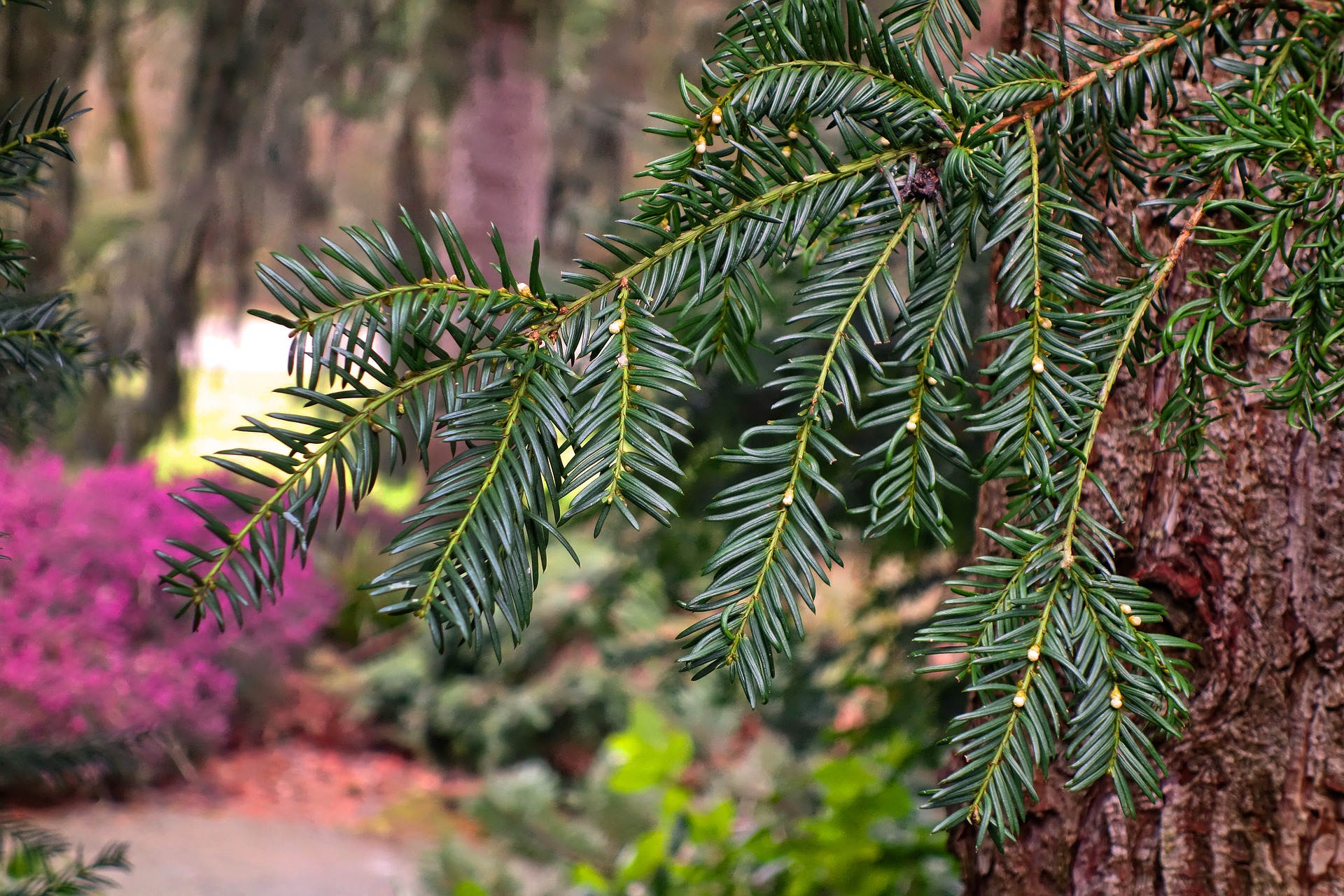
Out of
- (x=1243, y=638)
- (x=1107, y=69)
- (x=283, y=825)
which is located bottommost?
(x=283, y=825)

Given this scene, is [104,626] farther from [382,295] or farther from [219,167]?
[382,295]

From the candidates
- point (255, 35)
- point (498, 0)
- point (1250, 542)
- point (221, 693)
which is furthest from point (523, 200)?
point (1250, 542)

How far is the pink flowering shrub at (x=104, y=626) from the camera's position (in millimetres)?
3709

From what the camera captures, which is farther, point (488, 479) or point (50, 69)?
point (50, 69)

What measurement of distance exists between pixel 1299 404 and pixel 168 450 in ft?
31.4

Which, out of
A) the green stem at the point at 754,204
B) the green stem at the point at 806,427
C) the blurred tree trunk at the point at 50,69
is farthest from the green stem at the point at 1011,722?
the blurred tree trunk at the point at 50,69

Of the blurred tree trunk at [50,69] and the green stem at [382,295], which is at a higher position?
the blurred tree trunk at [50,69]

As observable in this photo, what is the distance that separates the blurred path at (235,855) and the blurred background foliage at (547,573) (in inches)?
10.2

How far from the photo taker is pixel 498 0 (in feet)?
15.7

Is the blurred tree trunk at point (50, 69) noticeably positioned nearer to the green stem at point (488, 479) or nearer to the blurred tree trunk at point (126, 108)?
the blurred tree trunk at point (126, 108)

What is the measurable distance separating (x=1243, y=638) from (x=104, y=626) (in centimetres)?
432

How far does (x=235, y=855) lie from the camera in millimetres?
3852

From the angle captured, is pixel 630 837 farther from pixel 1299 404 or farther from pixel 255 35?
pixel 255 35

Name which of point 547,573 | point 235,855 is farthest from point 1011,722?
point 547,573
